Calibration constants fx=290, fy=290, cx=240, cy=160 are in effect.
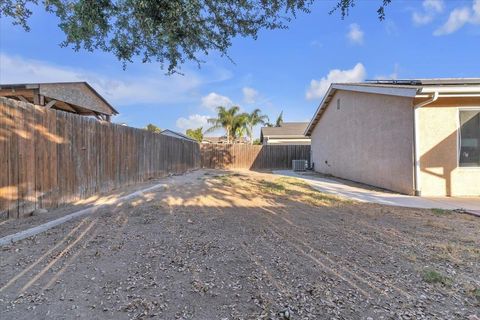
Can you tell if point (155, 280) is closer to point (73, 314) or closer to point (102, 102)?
point (73, 314)

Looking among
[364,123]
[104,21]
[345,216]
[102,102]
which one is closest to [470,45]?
[364,123]

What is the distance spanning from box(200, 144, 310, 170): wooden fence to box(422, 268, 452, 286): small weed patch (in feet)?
70.9

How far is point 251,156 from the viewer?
25062 mm

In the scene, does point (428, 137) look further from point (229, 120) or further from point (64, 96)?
point (229, 120)

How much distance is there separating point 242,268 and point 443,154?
7.86 m

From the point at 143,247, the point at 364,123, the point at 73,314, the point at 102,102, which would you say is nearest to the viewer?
the point at 73,314

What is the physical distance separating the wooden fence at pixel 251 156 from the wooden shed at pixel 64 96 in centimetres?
945

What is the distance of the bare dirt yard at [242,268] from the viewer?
91.3 inches

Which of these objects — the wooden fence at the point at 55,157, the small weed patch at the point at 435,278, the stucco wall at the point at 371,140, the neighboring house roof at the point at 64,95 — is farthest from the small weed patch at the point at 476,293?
the neighboring house roof at the point at 64,95

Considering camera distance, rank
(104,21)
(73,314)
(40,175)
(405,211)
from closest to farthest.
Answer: (73,314) → (104,21) → (40,175) → (405,211)

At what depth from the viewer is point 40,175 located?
5148 millimetres

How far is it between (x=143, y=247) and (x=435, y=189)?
833cm

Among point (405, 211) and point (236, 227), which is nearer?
point (236, 227)

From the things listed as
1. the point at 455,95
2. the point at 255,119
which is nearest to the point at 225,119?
the point at 255,119
